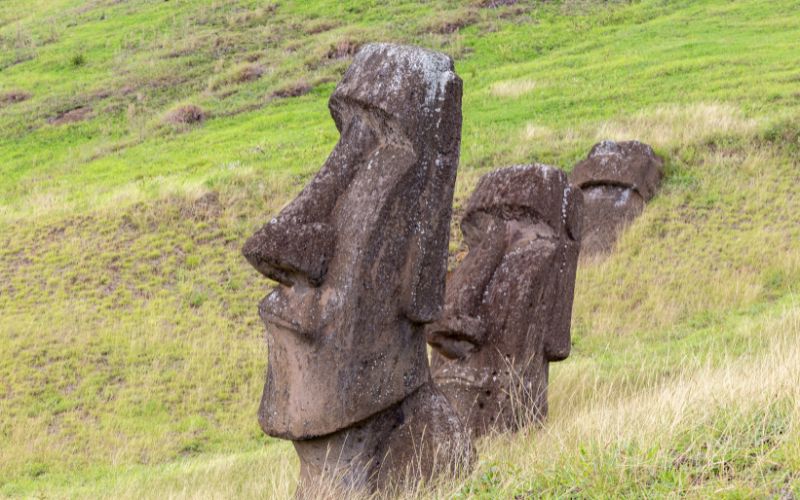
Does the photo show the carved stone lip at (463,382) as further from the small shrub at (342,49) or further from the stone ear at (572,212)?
the small shrub at (342,49)

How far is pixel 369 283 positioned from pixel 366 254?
0.18m

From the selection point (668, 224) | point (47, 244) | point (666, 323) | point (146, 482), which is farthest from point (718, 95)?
point (146, 482)

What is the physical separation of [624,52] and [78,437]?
991 inches

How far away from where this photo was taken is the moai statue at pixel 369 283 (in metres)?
6.09

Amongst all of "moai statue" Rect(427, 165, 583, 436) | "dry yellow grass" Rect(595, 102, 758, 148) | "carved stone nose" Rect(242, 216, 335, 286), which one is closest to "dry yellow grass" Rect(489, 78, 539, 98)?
"dry yellow grass" Rect(595, 102, 758, 148)

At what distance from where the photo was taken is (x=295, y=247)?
6.09 metres

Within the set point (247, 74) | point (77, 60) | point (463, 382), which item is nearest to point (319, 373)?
point (463, 382)

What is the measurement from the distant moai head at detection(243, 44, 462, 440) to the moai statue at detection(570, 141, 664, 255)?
12095 millimetres

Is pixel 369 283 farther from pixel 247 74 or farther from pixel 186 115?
pixel 247 74

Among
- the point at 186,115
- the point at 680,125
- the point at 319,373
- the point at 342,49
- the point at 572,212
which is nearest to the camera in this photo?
the point at 319,373

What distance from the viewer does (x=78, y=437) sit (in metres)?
12.7

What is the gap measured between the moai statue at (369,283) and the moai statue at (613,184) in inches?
474

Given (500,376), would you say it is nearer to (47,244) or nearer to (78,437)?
(78,437)

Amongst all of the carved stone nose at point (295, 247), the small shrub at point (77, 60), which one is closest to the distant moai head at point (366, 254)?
the carved stone nose at point (295, 247)
